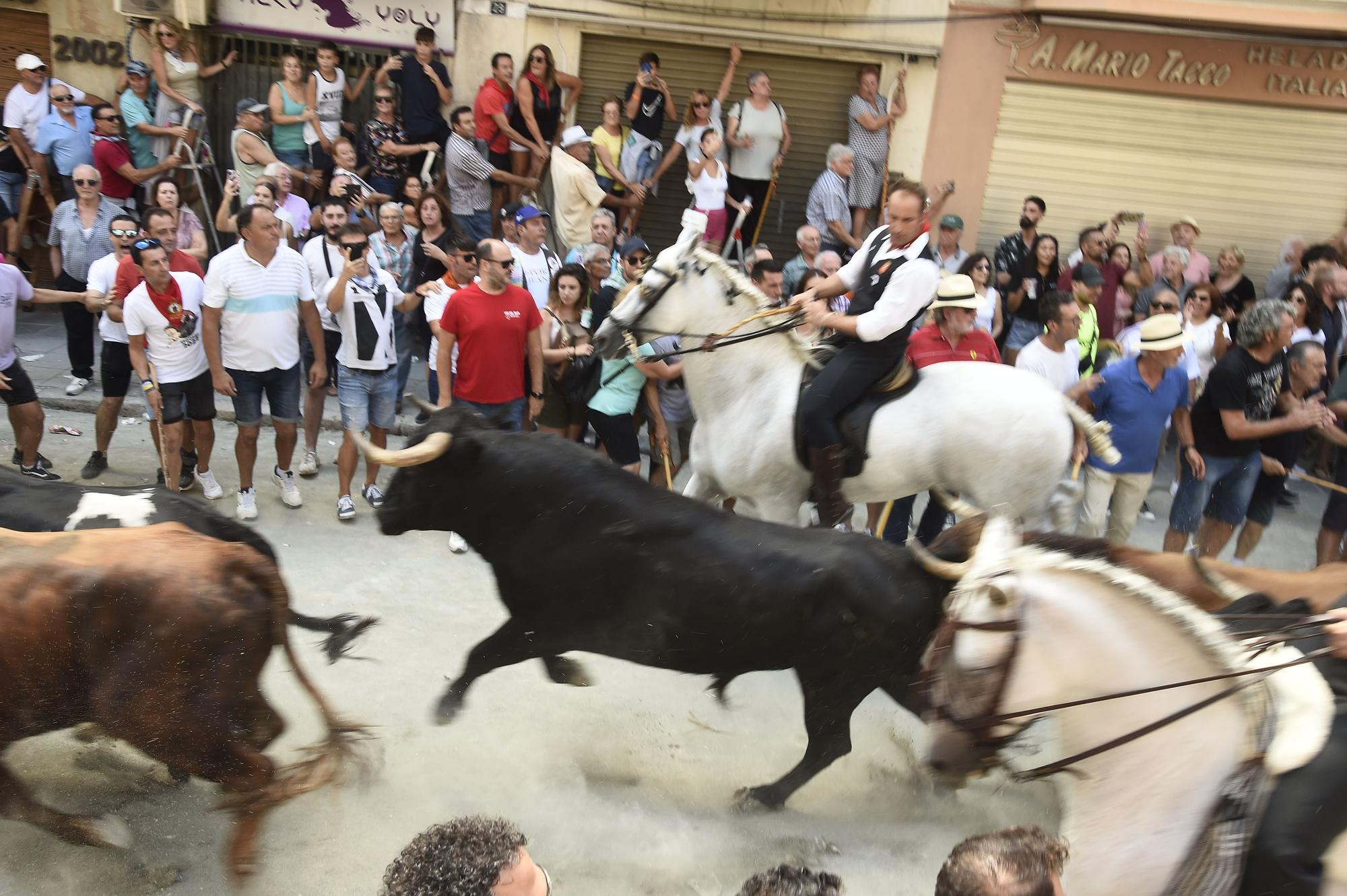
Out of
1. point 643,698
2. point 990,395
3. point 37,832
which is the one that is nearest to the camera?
point 37,832

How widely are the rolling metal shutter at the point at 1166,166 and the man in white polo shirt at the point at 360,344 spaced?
7.23 meters

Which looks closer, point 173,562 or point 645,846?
point 173,562

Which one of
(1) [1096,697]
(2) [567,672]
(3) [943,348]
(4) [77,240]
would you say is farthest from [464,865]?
(4) [77,240]

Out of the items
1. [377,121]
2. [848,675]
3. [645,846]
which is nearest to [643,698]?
[645,846]

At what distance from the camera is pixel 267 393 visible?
6715mm

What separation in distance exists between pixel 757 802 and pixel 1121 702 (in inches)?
74.0

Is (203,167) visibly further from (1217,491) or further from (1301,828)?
(1301,828)

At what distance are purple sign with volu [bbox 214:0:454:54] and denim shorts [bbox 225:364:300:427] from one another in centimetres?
549

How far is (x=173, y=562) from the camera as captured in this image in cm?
346

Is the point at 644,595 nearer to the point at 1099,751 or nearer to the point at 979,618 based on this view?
the point at 979,618

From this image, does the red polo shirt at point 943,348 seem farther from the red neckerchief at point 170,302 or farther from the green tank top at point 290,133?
the green tank top at point 290,133

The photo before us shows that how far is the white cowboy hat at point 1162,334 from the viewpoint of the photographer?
642 centimetres

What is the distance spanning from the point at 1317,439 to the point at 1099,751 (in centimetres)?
820

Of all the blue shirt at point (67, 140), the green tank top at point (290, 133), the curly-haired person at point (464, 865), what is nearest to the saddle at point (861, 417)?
the curly-haired person at point (464, 865)
